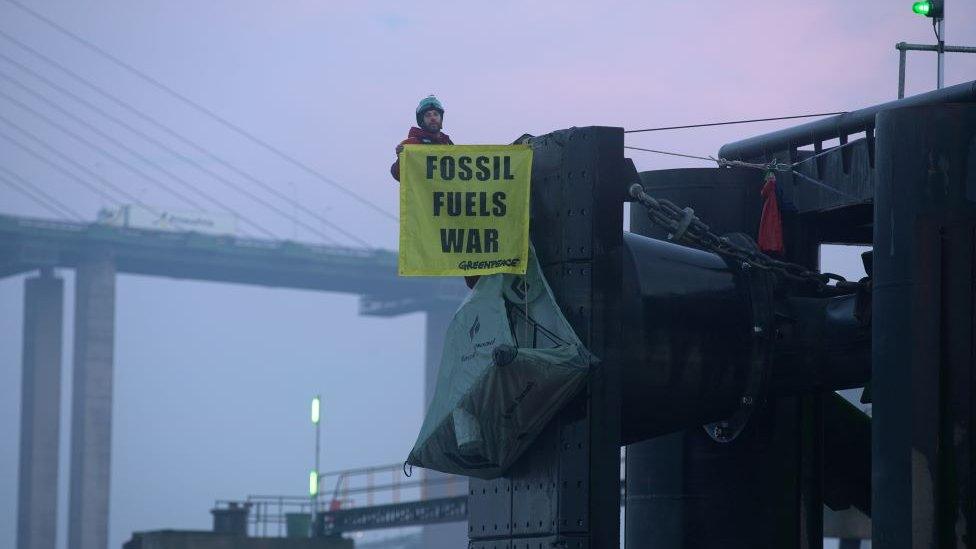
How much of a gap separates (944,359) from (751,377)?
8.58 ft

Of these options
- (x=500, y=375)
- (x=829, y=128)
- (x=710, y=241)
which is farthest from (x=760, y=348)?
(x=500, y=375)

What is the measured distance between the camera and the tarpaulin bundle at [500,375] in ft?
50.7

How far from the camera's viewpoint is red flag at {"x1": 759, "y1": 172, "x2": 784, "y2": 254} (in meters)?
18.9

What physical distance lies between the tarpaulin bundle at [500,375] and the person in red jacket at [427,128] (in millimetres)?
531

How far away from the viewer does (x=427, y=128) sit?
16375 millimetres

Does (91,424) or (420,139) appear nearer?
(420,139)

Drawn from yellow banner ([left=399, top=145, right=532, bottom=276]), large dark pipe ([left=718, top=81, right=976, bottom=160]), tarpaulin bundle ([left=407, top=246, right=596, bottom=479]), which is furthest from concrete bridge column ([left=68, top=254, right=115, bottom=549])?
yellow banner ([left=399, top=145, right=532, bottom=276])

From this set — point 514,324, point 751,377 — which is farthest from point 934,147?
point 514,324

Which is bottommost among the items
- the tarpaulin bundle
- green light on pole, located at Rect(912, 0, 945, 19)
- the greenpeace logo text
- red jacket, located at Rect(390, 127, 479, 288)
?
the tarpaulin bundle

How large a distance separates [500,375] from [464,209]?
1713 mm

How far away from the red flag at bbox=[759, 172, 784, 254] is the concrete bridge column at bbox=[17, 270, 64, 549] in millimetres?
167418

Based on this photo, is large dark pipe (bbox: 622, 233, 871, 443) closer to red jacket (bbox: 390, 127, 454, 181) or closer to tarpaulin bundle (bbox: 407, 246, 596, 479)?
tarpaulin bundle (bbox: 407, 246, 596, 479)

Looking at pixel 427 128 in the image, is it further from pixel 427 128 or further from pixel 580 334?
pixel 580 334

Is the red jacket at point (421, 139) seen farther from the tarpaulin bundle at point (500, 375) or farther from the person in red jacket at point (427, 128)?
the tarpaulin bundle at point (500, 375)
